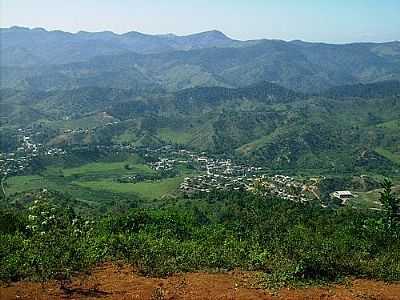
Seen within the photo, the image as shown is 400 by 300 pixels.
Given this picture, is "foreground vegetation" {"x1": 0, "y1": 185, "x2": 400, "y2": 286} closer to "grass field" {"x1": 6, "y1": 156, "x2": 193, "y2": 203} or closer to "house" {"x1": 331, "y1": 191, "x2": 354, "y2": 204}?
"house" {"x1": 331, "y1": 191, "x2": 354, "y2": 204}

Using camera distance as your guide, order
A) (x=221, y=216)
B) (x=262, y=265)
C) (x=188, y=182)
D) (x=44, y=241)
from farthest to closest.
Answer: (x=188, y=182)
(x=221, y=216)
(x=262, y=265)
(x=44, y=241)

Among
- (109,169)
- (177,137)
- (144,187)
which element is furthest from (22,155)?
(177,137)

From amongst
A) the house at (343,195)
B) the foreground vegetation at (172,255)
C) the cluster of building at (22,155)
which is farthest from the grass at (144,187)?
the foreground vegetation at (172,255)

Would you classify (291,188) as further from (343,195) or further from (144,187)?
(144,187)

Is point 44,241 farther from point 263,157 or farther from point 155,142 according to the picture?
point 155,142

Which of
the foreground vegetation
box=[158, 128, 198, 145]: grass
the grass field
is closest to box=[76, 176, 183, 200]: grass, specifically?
the grass field

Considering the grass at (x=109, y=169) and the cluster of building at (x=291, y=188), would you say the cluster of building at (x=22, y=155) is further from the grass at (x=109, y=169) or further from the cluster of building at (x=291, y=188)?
the cluster of building at (x=291, y=188)

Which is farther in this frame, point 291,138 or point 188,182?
point 291,138

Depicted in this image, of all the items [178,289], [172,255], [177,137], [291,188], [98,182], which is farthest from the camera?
[177,137]

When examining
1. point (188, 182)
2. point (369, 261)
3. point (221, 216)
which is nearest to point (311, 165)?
point (188, 182)
